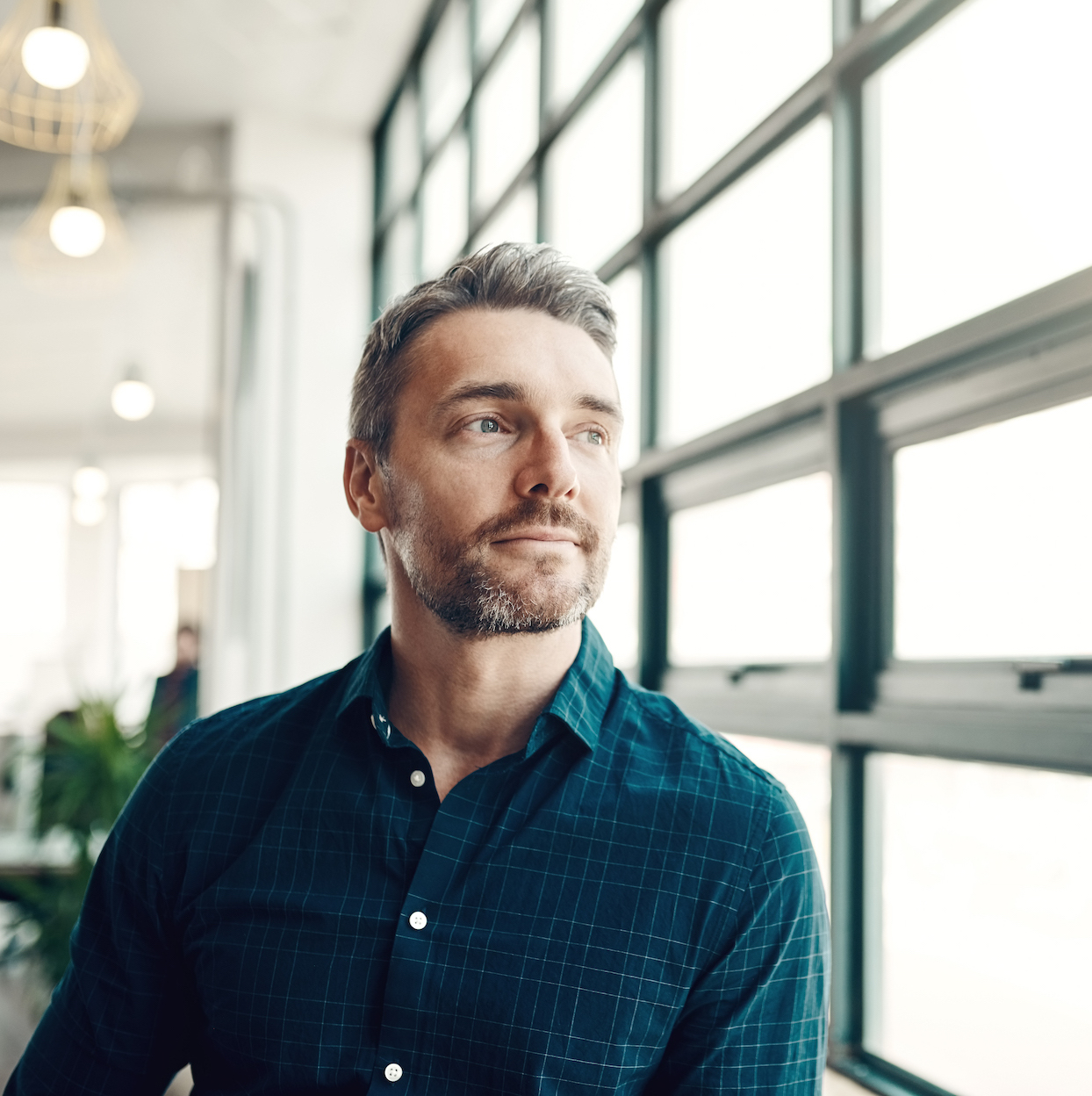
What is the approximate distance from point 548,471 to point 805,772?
46.0 inches

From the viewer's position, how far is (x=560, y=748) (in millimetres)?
1145

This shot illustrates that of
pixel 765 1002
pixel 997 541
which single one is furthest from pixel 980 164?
pixel 765 1002

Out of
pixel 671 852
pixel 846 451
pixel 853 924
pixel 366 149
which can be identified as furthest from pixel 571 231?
pixel 366 149

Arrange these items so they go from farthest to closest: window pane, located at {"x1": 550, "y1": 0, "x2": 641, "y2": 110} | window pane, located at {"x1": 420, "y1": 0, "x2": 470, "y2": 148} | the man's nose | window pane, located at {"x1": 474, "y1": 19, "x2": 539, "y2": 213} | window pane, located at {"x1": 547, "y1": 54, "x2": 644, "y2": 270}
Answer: window pane, located at {"x1": 420, "y1": 0, "x2": 470, "y2": 148} < window pane, located at {"x1": 474, "y1": 19, "x2": 539, "y2": 213} < window pane, located at {"x1": 550, "y1": 0, "x2": 641, "y2": 110} < window pane, located at {"x1": 547, "y1": 54, "x2": 644, "y2": 270} < the man's nose

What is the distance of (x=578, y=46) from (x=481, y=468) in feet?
8.05

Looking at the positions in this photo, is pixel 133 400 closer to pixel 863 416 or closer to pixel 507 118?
pixel 507 118

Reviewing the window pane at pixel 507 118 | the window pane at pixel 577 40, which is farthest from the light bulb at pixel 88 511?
the window pane at pixel 577 40

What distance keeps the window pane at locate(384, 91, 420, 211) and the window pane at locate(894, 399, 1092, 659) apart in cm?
380

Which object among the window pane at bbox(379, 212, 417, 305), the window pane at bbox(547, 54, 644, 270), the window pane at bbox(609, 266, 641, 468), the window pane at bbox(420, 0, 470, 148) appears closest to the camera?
the window pane at bbox(609, 266, 641, 468)

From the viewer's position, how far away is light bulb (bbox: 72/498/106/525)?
16.0ft

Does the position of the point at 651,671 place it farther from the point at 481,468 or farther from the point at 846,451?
the point at 481,468

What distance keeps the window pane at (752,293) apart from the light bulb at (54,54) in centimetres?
141

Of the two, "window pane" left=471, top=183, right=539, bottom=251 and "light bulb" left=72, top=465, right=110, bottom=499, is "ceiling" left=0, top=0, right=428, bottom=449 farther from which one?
"window pane" left=471, top=183, right=539, bottom=251

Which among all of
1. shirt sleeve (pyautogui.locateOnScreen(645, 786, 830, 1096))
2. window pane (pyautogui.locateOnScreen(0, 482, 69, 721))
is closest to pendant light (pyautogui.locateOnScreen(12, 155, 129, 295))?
window pane (pyautogui.locateOnScreen(0, 482, 69, 721))
